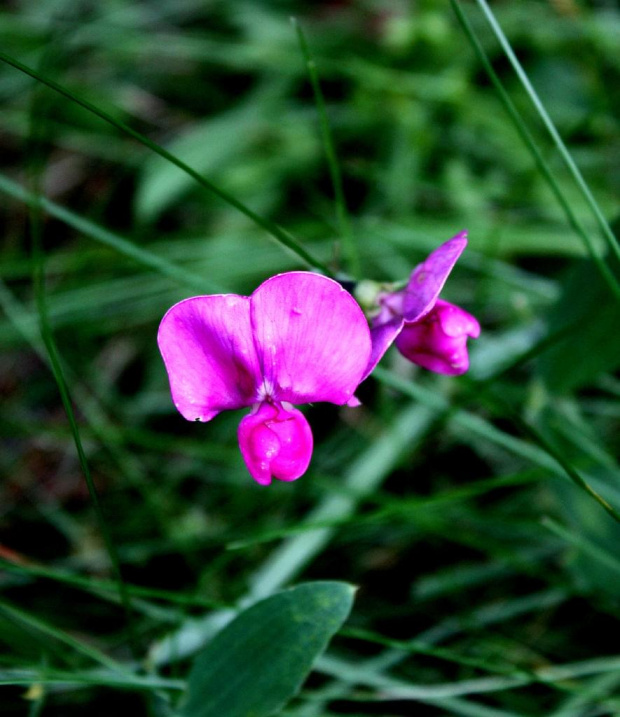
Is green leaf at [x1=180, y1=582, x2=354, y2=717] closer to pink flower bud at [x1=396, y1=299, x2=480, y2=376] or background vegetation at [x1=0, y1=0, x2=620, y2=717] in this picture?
background vegetation at [x1=0, y1=0, x2=620, y2=717]

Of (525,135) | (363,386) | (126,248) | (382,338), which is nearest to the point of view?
(382,338)

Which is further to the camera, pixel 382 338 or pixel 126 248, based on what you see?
pixel 126 248

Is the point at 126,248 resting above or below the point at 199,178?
below

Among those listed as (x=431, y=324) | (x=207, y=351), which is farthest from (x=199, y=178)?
(x=431, y=324)

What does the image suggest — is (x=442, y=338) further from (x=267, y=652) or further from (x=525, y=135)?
(x=267, y=652)

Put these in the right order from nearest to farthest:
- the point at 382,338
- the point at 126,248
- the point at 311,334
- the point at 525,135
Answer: the point at 311,334 → the point at 382,338 → the point at 525,135 → the point at 126,248

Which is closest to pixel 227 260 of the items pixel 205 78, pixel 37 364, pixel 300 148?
pixel 300 148

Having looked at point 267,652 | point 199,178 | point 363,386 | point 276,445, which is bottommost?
point 363,386
